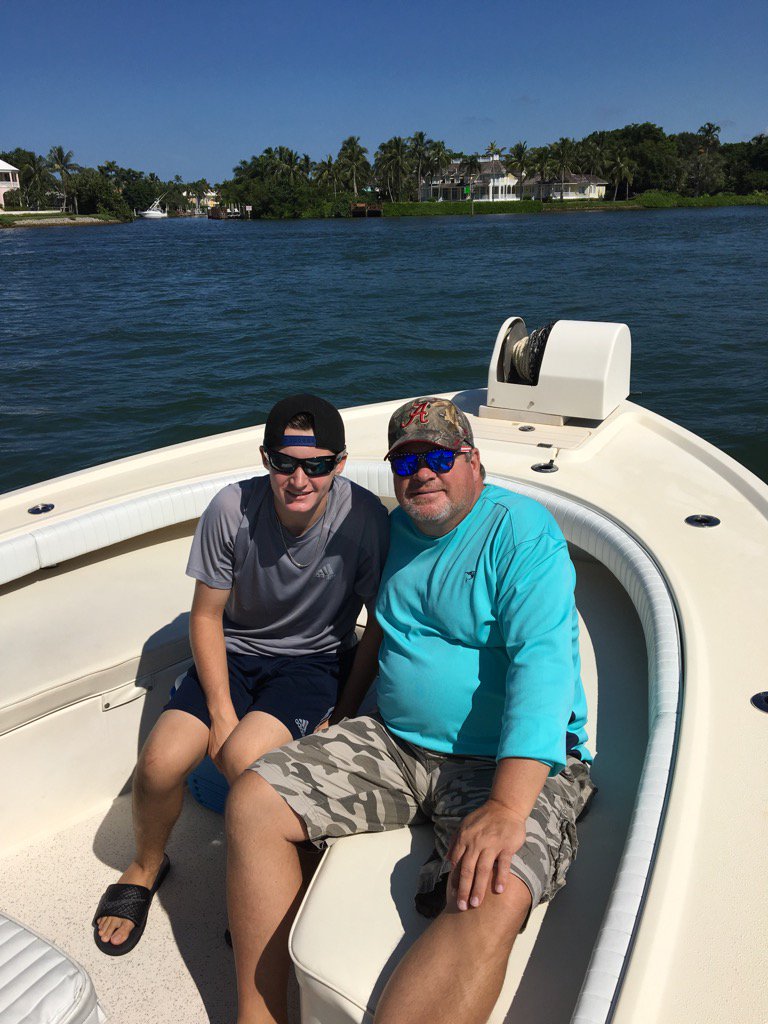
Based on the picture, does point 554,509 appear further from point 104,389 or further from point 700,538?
point 104,389

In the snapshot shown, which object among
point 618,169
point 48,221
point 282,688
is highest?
point 618,169

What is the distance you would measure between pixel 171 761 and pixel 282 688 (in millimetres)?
277

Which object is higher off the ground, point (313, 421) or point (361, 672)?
point (313, 421)

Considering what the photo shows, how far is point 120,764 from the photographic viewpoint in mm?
2238

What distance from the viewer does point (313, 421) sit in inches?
65.5

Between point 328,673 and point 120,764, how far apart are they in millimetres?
773

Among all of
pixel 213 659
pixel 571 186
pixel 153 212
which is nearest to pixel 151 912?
pixel 213 659

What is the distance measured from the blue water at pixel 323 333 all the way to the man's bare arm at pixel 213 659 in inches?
248

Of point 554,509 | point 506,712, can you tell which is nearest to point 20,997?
point 506,712

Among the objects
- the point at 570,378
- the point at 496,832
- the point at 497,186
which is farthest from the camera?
the point at 497,186

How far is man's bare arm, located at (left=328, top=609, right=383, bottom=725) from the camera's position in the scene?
5.86 feet

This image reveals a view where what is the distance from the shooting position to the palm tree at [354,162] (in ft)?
234

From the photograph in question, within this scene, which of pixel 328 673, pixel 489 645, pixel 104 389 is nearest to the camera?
pixel 489 645

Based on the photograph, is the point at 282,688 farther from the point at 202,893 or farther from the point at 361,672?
the point at 202,893
